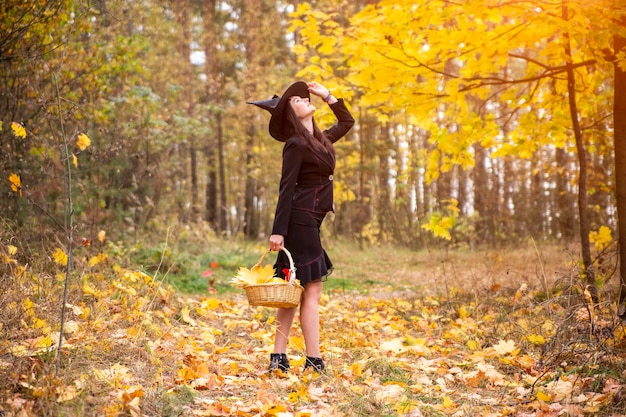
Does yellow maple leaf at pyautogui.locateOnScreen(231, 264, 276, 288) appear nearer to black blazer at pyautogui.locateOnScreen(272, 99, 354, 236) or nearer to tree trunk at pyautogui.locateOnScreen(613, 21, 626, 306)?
black blazer at pyautogui.locateOnScreen(272, 99, 354, 236)

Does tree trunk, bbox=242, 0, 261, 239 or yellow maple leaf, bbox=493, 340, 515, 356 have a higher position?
tree trunk, bbox=242, 0, 261, 239

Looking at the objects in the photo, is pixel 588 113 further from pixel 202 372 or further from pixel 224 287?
pixel 202 372

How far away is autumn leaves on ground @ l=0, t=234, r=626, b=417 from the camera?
3244 millimetres

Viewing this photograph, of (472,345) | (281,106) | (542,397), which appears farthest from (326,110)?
(542,397)

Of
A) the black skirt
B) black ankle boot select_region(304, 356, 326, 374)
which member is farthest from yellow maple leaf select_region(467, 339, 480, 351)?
the black skirt

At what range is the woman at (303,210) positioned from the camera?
13.8 ft

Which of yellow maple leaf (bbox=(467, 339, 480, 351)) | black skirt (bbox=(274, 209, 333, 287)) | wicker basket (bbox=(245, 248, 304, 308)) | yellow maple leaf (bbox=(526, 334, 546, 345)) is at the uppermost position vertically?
black skirt (bbox=(274, 209, 333, 287))

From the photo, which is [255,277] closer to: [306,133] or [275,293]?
[275,293]

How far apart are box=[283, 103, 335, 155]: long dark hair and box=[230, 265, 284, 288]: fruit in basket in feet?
3.09

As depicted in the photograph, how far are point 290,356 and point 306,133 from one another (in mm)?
1946

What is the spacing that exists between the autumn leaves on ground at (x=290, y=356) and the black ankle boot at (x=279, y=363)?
4.9 inches

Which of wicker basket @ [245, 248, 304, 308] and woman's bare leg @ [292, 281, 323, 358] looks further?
woman's bare leg @ [292, 281, 323, 358]

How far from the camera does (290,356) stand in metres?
5.05

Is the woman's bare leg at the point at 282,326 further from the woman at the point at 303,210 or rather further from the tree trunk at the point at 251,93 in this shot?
the tree trunk at the point at 251,93
